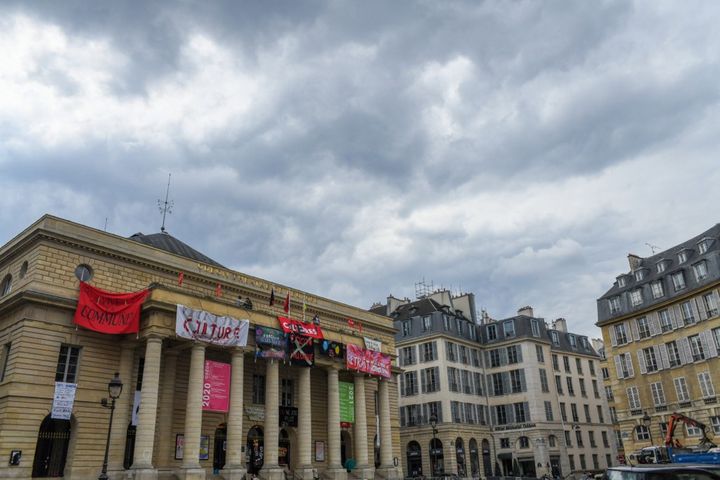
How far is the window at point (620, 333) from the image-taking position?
155 ft

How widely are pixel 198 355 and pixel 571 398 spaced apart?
46.1m

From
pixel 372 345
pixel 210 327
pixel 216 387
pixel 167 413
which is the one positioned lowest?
pixel 167 413

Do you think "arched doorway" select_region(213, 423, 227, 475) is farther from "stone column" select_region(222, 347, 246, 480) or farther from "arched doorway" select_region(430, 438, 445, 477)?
"arched doorway" select_region(430, 438, 445, 477)

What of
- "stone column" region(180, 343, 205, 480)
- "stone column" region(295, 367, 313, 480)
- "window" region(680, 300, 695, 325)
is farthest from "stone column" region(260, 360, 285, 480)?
"window" region(680, 300, 695, 325)

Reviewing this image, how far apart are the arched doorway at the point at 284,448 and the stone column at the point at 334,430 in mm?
3470

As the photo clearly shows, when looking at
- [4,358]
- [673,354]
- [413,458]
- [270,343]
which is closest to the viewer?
[4,358]

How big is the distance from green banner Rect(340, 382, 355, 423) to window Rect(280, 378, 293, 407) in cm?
346

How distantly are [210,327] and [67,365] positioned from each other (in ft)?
22.5

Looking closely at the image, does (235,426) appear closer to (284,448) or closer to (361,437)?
(284,448)

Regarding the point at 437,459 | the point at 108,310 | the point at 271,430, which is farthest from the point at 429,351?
the point at 108,310

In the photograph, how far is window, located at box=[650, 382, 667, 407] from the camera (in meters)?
42.8

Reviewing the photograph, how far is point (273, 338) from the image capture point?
32.2 meters

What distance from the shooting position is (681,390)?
41312 millimetres

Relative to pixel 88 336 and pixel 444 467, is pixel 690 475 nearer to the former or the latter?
pixel 88 336
